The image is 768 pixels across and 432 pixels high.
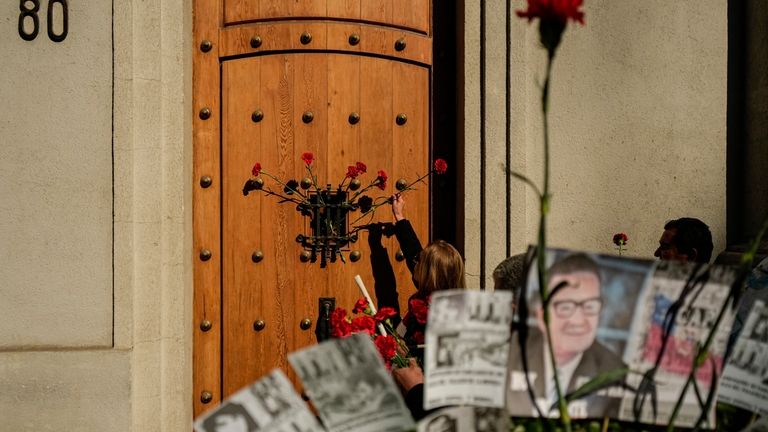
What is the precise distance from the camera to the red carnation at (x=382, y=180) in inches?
177

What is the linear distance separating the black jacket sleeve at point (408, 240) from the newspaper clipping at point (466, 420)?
301cm

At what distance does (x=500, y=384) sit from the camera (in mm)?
1498

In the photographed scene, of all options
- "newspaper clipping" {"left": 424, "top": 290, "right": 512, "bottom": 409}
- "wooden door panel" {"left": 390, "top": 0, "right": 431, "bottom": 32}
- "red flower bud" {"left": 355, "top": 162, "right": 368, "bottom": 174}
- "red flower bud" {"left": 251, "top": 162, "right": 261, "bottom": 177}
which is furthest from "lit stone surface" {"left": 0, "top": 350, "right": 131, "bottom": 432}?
"newspaper clipping" {"left": 424, "top": 290, "right": 512, "bottom": 409}

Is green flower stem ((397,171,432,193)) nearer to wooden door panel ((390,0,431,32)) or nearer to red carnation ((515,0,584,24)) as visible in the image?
wooden door panel ((390,0,431,32))

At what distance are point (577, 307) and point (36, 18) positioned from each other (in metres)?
3.40

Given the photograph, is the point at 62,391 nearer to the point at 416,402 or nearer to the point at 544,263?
the point at 416,402

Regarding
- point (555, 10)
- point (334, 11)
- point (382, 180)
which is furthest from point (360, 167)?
point (555, 10)

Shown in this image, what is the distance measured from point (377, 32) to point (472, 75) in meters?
0.57

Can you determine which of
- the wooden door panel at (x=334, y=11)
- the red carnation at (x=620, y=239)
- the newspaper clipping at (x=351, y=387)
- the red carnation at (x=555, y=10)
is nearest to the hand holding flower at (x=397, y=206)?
the wooden door panel at (x=334, y=11)

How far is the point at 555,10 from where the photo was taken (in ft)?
4.05

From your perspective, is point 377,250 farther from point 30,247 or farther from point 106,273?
point 30,247

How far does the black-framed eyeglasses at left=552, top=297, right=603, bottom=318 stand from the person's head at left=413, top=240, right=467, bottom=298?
236cm

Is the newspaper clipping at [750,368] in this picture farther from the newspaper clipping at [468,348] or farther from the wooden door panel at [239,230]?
the wooden door panel at [239,230]

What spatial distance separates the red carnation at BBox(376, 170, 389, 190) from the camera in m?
4.51
